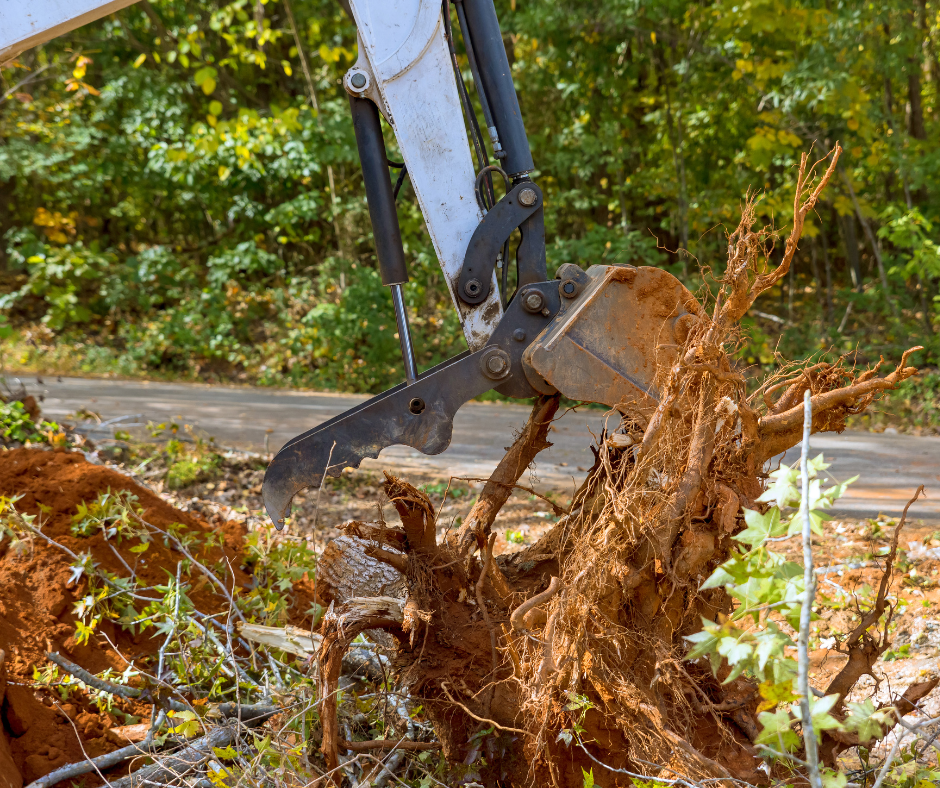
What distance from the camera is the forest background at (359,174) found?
7957mm

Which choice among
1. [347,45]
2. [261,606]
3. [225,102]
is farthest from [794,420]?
[225,102]

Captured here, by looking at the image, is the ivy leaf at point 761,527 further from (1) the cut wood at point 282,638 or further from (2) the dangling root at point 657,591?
(1) the cut wood at point 282,638

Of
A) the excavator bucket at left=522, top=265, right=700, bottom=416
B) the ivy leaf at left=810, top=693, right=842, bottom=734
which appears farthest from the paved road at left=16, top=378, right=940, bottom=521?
the ivy leaf at left=810, top=693, right=842, bottom=734

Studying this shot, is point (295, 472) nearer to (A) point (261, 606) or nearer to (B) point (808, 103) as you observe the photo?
(A) point (261, 606)

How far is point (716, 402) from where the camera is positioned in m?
1.84

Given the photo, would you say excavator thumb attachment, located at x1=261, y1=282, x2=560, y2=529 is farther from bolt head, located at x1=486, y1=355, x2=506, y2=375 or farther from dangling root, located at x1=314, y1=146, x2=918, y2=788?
dangling root, located at x1=314, y1=146, x2=918, y2=788

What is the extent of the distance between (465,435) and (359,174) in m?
5.90

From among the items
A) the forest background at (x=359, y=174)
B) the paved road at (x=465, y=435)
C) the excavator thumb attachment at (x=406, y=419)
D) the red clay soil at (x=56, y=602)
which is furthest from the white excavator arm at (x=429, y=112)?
the forest background at (x=359, y=174)

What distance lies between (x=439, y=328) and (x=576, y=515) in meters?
7.88

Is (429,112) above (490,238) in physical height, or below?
above

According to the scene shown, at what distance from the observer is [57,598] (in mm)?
2861

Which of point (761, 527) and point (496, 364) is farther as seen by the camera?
point (496, 364)

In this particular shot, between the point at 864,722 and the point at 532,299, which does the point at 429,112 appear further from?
the point at 864,722

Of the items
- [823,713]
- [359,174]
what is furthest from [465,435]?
[359,174]
